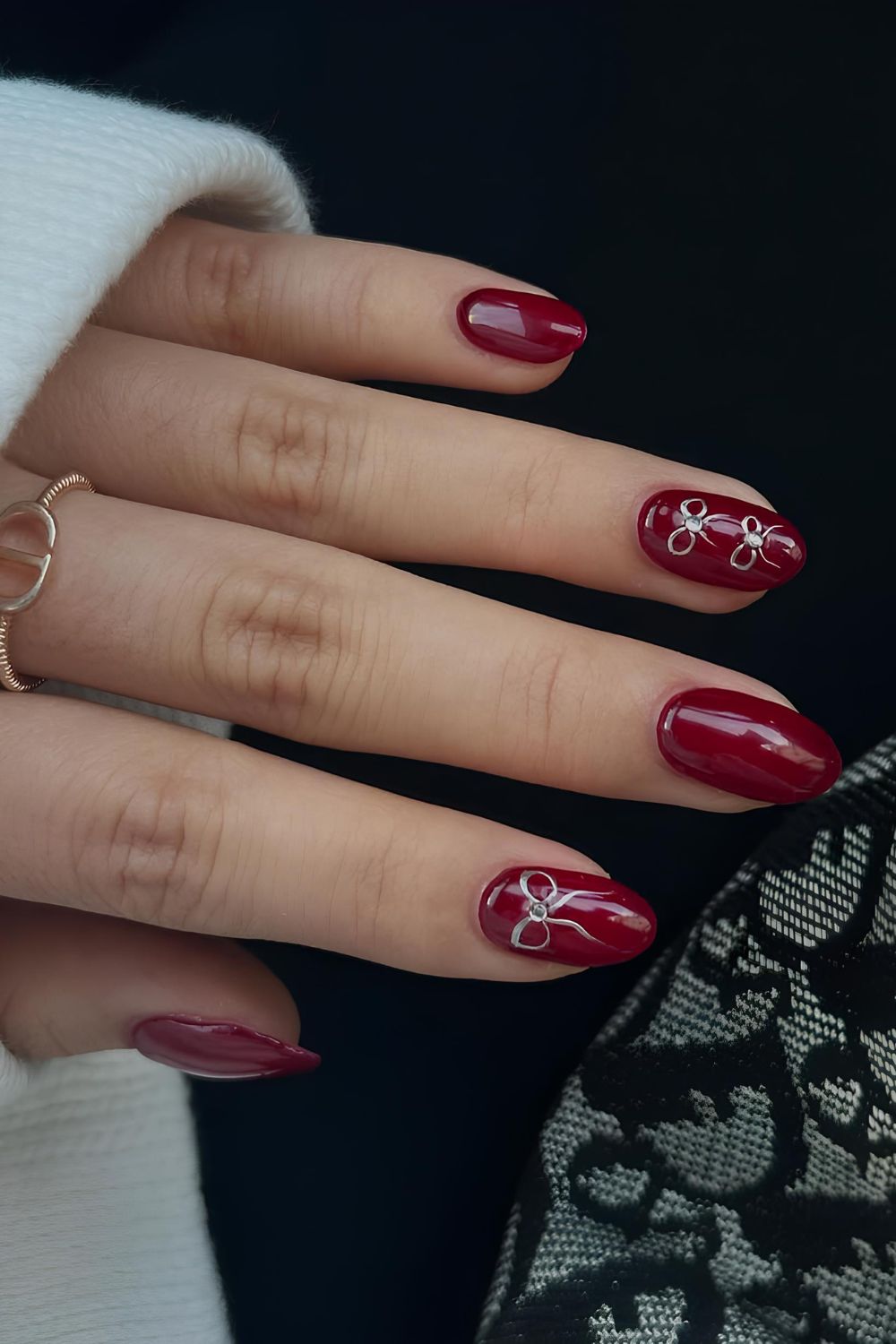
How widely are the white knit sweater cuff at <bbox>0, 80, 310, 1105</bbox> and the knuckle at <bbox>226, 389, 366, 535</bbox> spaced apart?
0.14 metres

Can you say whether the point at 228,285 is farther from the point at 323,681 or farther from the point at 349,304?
the point at 323,681

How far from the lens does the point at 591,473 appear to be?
2.54ft

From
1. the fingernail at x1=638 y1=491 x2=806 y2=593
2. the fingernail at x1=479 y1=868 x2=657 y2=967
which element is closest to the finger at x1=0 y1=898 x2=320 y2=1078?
the fingernail at x1=479 y1=868 x2=657 y2=967

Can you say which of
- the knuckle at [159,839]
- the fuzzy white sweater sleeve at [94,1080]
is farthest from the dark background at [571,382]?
the knuckle at [159,839]

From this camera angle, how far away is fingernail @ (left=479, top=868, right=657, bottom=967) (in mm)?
678

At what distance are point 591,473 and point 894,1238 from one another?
556 mm

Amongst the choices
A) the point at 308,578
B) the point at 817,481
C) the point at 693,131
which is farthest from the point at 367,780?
the point at 693,131

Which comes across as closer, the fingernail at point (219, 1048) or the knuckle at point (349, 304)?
the fingernail at point (219, 1048)

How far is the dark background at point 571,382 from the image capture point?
94 centimetres

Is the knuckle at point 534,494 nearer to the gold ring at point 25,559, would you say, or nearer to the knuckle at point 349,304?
the knuckle at point 349,304

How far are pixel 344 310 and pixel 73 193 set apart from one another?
238mm

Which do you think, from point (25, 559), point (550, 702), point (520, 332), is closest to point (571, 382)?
point (520, 332)

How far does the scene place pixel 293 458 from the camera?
2.63 feet

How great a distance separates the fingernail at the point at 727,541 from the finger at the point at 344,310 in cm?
17
